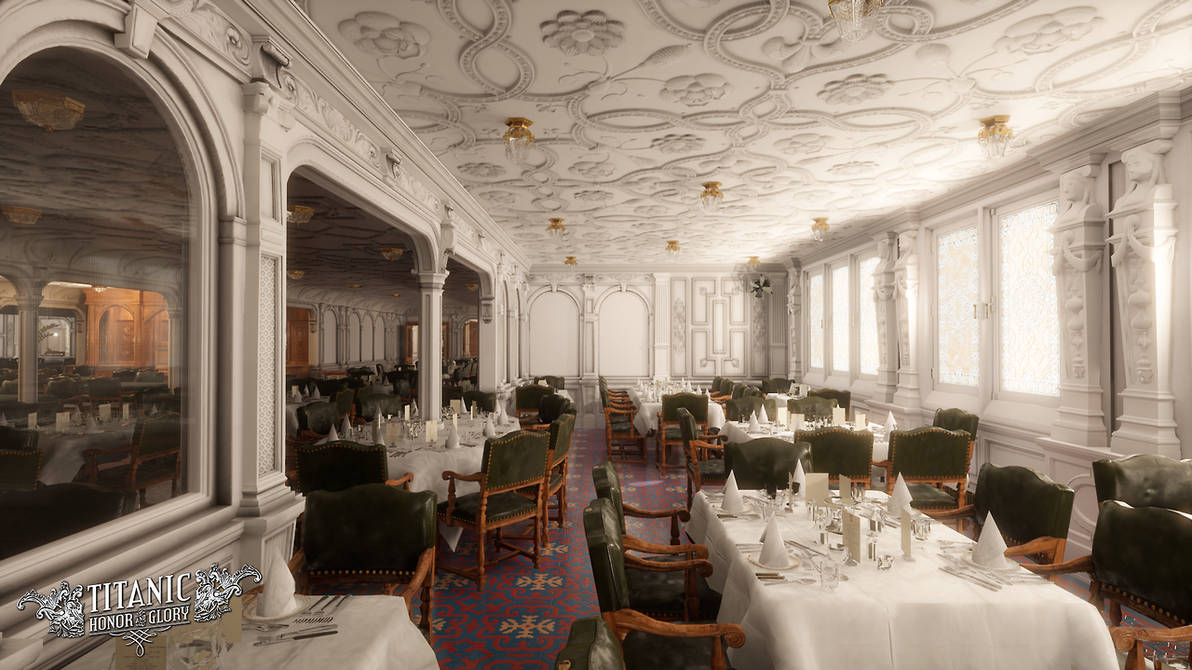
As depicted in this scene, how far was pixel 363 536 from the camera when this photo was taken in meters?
2.71

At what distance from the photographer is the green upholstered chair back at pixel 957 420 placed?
5.61 m

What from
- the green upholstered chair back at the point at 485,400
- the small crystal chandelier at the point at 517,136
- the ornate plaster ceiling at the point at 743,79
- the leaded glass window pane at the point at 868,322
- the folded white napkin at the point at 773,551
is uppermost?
the ornate plaster ceiling at the point at 743,79

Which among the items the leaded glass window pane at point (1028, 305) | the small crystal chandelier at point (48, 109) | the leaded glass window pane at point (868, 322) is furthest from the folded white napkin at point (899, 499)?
the leaded glass window pane at point (868, 322)

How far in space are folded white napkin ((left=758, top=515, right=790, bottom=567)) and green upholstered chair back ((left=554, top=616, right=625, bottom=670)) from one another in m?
1.03

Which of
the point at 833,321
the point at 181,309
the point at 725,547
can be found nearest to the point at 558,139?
the point at 181,309

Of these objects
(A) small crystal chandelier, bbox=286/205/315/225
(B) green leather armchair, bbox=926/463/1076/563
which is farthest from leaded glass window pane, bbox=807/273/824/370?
(A) small crystal chandelier, bbox=286/205/315/225

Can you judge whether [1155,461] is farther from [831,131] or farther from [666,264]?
[666,264]

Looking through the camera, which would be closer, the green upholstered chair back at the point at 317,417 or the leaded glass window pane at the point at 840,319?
the green upholstered chair back at the point at 317,417

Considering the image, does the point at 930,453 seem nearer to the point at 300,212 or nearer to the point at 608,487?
the point at 608,487

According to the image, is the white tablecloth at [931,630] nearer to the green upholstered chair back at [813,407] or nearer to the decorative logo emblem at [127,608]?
the decorative logo emblem at [127,608]

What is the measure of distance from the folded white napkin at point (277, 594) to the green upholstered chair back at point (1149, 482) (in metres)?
4.23

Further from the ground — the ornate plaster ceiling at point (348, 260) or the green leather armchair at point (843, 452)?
the ornate plaster ceiling at point (348, 260)

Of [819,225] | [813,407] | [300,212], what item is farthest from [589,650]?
[819,225]

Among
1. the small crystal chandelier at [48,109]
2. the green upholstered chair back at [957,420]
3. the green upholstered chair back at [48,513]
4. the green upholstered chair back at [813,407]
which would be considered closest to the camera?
the green upholstered chair back at [48,513]
